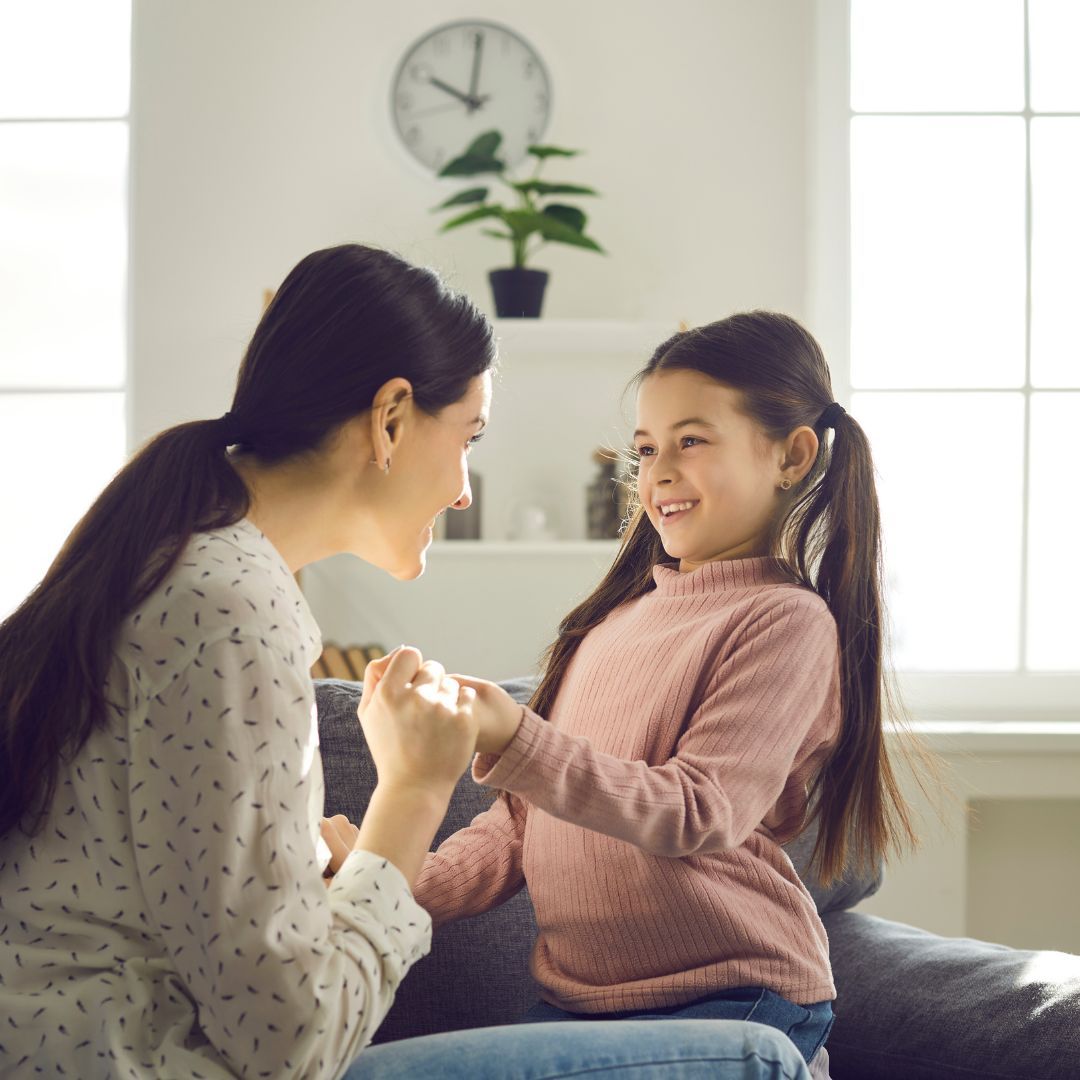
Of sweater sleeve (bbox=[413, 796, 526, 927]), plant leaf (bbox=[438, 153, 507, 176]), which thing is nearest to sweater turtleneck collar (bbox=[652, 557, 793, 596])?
sweater sleeve (bbox=[413, 796, 526, 927])

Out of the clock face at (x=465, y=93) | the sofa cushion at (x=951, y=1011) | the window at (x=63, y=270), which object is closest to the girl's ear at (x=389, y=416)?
the sofa cushion at (x=951, y=1011)

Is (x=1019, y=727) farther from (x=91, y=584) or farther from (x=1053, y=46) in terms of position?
(x=91, y=584)

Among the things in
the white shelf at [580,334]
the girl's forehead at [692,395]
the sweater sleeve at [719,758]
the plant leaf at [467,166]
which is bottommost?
the sweater sleeve at [719,758]

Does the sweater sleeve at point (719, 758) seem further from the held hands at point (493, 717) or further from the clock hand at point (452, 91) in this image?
the clock hand at point (452, 91)

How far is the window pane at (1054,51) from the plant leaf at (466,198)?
1488 millimetres

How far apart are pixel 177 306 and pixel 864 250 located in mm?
1830

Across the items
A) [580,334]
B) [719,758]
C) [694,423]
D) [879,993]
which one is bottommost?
[879,993]

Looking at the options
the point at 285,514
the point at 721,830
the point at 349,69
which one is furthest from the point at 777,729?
the point at 349,69

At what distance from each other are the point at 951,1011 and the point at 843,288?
221 centimetres

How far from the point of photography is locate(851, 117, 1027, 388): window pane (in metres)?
3.33

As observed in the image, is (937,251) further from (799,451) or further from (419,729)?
(419,729)

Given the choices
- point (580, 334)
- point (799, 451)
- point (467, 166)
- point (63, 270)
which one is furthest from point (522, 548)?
point (799, 451)

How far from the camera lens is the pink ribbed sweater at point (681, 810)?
1.10 m

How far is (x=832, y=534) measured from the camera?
137cm
